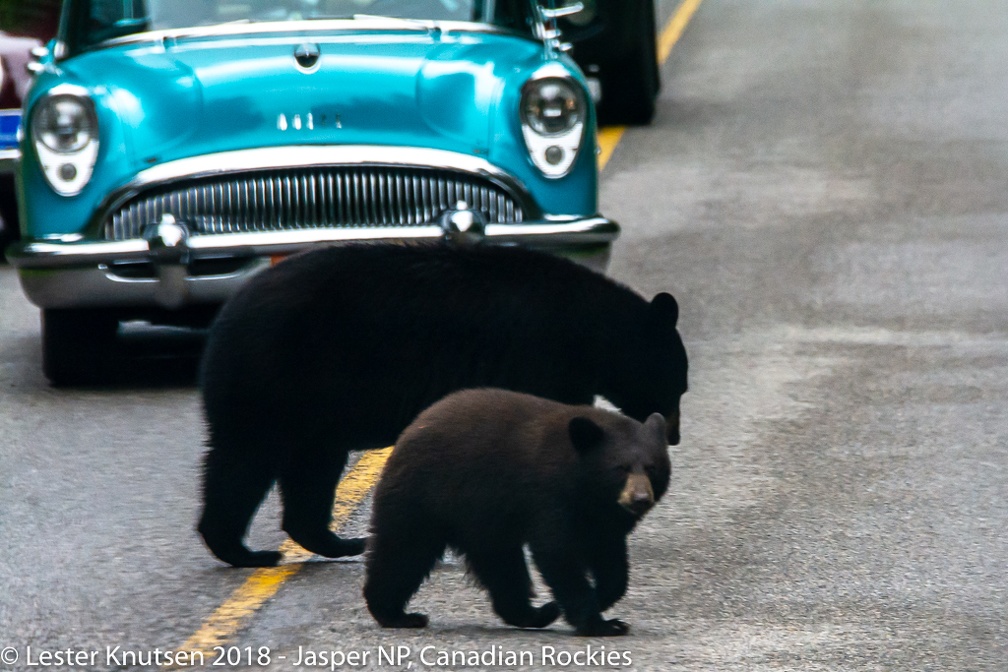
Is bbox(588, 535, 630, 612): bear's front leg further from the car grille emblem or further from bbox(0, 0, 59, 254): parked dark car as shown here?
bbox(0, 0, 59, 254): parked dark car

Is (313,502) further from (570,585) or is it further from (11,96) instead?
(11,96)

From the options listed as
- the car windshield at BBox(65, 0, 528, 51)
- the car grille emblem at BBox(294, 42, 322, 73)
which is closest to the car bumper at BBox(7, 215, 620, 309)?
the car grille emblem at BBox(294, 42, 322, 73)

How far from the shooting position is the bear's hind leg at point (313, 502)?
203 inches

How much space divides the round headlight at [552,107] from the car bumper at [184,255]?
0.41 metres

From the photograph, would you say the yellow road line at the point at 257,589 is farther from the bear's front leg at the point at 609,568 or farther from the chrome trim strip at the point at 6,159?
the chrome trim strip at the point at 6,159

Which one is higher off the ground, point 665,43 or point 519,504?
point 519,504

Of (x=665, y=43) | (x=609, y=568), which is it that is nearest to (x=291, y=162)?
(x=609, y=568)

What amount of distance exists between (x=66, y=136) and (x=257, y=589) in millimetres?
3088

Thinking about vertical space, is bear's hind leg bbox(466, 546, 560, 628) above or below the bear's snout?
below

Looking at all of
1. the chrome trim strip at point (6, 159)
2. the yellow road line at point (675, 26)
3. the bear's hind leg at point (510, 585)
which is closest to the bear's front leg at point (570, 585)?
the bear's hind leg at point (510, 585)

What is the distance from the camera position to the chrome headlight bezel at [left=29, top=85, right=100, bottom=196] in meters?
7.46

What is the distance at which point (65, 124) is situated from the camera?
7.53 metres

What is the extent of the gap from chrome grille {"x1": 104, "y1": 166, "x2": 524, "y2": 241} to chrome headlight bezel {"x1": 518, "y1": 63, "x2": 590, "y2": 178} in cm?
35

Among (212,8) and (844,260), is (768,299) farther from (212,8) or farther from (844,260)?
(212,8)
